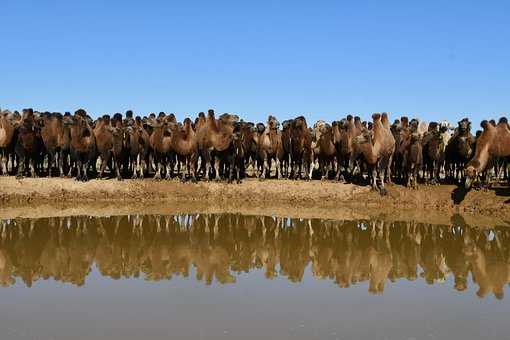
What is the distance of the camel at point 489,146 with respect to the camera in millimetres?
21188

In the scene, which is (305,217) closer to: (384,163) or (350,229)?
(350,229)

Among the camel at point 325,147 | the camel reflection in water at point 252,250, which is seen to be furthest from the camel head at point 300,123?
the camel reflection in water at point 252,250

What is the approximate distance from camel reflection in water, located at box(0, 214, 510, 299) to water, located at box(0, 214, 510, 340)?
0.14 feet

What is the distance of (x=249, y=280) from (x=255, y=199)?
39.1 feet

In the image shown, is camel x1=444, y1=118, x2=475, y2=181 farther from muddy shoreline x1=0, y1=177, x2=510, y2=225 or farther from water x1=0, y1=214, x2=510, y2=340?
water x1=0, y1=214, x2=510, y2=340

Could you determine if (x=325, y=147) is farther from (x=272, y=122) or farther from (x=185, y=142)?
(x=185, y=142)

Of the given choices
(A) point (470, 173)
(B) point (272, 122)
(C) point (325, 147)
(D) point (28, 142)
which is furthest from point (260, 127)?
(D) point (28, 142)

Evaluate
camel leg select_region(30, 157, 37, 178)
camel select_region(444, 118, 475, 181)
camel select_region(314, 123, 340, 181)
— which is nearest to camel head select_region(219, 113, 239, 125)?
→ camel select_region(314, 123, 340, 181)

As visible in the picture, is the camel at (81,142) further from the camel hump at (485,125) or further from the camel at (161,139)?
the camel hump at (485,125)

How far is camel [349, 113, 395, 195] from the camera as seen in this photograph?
880 inches

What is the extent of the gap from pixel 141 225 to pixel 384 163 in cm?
1024

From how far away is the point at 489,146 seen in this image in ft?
71.0

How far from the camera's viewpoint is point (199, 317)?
8484mm

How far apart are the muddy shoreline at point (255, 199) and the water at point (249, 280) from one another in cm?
268
